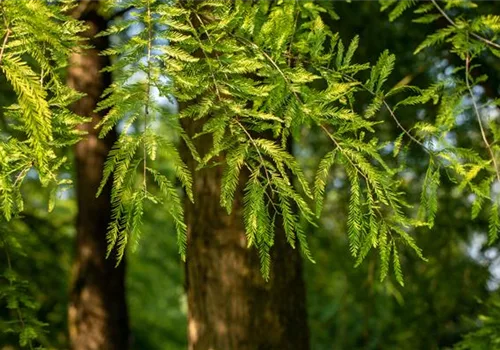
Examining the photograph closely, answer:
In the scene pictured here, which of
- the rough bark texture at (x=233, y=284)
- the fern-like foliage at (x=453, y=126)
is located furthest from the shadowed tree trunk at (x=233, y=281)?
the fern-like foliage at (x=453, y=126)

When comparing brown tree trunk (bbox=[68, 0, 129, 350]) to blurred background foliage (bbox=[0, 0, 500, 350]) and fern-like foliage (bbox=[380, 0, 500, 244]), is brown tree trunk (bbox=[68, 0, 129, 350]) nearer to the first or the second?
blurred background foliage (bbox=[0, 0, 500, 350])

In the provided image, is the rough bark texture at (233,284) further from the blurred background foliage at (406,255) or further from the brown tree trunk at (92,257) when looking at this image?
the brown tree trunk at (92,257)

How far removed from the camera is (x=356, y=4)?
6090 mm

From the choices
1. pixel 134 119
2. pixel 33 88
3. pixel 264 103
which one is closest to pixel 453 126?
pixel 264 103

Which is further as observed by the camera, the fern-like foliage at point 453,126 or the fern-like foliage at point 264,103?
the fern-like foliage at point 453,126

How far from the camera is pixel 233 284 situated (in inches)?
165

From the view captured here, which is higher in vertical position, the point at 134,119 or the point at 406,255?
the point at 134,119

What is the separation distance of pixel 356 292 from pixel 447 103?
15.5ft

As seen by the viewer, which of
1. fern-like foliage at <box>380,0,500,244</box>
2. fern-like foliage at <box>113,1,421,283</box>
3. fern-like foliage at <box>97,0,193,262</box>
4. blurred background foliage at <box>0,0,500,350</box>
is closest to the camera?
fern-like foliage at <box>97,0,193,262</box>

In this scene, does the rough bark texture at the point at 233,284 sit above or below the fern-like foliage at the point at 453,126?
below

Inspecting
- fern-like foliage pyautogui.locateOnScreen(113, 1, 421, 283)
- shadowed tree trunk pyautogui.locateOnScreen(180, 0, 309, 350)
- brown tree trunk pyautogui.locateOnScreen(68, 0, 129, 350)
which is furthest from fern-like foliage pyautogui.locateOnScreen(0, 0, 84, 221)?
brown tree trunk pyautogui.locateOnScreen(68, 0, 129, 350)

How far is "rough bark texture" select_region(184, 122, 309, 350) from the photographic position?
4.17 meters

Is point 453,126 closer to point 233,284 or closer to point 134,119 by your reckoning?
point 233,284

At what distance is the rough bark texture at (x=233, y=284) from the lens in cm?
417
